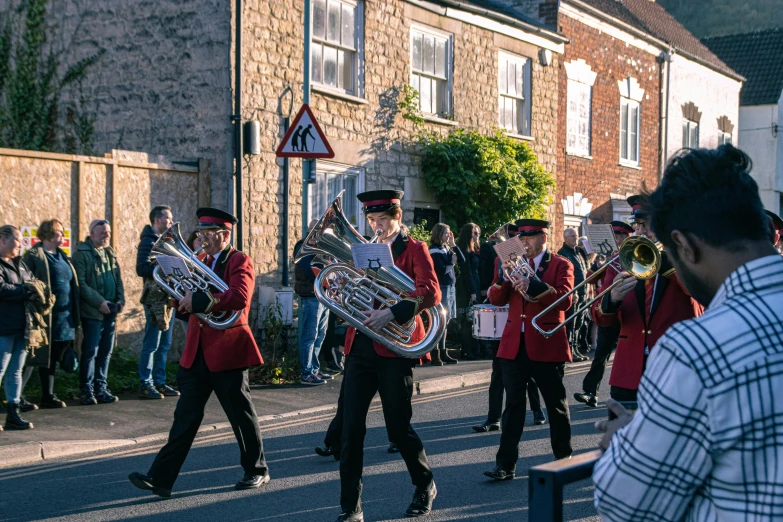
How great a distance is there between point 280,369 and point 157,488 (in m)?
5.56

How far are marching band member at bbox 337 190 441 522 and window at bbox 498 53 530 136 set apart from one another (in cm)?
1290

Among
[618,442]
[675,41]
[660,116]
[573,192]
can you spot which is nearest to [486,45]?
[573,192]

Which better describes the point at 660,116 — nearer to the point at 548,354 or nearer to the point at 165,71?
the point at 165,71

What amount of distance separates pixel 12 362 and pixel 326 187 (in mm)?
6967

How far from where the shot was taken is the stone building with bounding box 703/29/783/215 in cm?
3170

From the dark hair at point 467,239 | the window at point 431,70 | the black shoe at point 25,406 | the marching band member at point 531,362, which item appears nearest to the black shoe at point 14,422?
the black shoe at point 25,406

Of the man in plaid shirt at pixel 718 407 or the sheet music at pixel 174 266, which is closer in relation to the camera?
the man in plaid shirt at pixel 718 407

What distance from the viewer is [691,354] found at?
5.64 ft

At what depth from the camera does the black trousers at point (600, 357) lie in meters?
10.4

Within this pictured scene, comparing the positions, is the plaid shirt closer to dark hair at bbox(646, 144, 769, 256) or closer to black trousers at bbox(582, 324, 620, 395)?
dark hair at bbox(646, 144, 769, 256)

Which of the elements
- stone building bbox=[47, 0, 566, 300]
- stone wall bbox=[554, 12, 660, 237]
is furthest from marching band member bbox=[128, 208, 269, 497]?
stone wall bbox=[554, 12, 660, 237]

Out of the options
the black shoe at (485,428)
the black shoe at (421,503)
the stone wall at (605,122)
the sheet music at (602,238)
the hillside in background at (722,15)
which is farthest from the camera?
the hillside in background at (722,15)

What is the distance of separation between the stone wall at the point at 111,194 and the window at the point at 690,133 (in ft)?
55.1

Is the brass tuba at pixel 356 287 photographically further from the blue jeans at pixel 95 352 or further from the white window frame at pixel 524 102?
the white window frame at pixel 524 102
